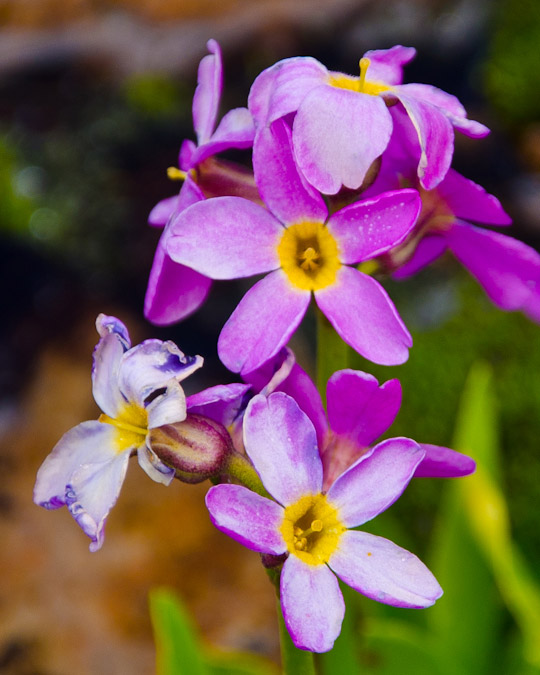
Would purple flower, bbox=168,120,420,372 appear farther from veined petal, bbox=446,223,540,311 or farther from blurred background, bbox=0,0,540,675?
blurred background, bbox=0,0,540,675

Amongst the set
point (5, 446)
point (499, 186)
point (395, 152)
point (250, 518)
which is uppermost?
point (395, 152)

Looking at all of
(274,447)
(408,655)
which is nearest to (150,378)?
(274,447)

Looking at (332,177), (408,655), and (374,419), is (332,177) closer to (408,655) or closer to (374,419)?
(374,419)

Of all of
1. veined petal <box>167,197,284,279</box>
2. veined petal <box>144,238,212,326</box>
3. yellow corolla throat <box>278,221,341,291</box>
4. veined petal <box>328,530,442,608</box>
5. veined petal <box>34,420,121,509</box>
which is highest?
veined petal <box>167,197,284,279</box>

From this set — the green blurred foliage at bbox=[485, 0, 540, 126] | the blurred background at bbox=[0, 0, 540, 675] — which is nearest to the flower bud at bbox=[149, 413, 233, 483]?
the blurred background at bbox=[0, 0, 540, 675]

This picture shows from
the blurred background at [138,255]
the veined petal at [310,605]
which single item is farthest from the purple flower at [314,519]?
the blurred background at [138,255]

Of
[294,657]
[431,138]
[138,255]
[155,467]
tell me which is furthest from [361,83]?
[138,255]
